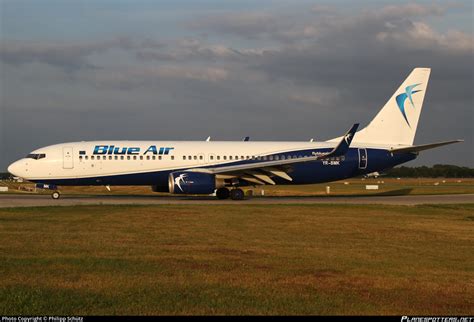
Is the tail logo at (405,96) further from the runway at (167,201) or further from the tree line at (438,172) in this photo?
the tree line at (438,172)

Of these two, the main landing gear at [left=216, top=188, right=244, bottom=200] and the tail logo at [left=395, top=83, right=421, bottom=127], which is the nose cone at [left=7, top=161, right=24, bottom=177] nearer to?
the main landing gear at [left=216, top=188, right=244, bottom=200]

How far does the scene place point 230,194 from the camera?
122 ft

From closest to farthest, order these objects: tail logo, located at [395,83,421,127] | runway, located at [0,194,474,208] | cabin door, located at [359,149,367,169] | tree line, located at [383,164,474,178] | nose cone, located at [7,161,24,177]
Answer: runway, located at [0,194,474,208] < nose cone, located at [7,161,24,177] < cabin door, located at [359,149,367,169] < tail logo, located at [395,83,421,127] < tree line, located at [383,164,474,178]

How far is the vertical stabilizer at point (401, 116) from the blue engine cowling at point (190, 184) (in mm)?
11535

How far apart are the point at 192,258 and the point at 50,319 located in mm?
5790

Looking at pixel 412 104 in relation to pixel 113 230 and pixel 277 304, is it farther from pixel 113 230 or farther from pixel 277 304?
pixel 277 304

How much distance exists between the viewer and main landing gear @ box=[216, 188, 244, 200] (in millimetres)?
36938

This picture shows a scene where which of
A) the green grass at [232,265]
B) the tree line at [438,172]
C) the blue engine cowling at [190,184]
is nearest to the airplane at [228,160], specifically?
the blue engine cowling at [190,184]

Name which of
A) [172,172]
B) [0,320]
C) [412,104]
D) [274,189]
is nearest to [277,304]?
[0,320]

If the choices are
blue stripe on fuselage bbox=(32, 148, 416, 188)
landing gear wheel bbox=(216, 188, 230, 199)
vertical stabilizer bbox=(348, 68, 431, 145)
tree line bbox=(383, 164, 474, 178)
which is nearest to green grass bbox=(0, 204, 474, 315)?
blue stripe on fuselage bbox=(32, 148, 416, 188)

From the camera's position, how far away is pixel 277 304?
29.7ft

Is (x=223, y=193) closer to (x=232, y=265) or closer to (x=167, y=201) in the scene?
(x=167, y=201)

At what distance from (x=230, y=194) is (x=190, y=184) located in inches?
139

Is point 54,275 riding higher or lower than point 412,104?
lower
